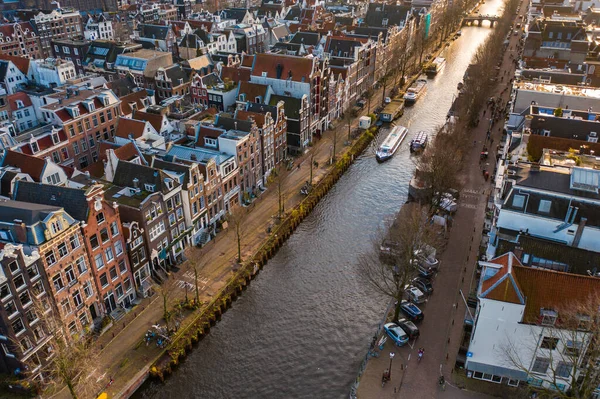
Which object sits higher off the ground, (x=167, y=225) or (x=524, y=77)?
(x=524, y=77)

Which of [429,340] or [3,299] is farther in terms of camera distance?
[429,340]

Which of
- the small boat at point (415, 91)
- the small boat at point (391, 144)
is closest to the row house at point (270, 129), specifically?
the small boat at point (391, 144)

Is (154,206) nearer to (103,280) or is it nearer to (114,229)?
(114,229)

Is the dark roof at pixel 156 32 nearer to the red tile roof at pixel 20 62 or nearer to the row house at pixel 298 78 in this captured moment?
the red tile roof at pixel 20 62

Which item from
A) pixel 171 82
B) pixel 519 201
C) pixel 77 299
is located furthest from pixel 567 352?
pixel 171 82

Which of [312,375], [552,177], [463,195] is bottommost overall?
[312,375]

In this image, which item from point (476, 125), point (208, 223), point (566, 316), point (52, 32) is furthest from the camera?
point (52, 32)

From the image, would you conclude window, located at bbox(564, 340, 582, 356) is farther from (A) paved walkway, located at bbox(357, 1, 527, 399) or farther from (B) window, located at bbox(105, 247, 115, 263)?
(B) window, located at bbox(105, 247, 115, 263)

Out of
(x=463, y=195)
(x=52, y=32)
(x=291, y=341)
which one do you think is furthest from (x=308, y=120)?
(x=52, y=32)

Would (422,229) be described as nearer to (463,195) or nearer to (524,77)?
(463,195)
